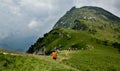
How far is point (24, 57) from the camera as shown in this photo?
6081 cm

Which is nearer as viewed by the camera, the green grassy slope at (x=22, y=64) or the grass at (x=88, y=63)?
the green grassy slope at (x=22, y=64)

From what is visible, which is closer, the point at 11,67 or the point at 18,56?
the point at 11,67

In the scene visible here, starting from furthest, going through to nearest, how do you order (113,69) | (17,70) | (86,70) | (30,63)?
(113,69) → (86,70) → (30,63) → (17,70)

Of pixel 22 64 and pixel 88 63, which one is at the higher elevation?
pixel 22 64

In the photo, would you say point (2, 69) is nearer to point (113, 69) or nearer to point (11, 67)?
point (11, 67)

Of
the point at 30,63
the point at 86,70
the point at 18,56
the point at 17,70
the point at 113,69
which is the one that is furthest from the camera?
the point at 113,69

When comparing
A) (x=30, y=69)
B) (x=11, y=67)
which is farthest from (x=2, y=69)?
(x=30, y=69)

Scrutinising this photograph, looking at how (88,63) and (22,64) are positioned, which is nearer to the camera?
(22,64)

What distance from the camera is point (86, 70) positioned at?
7831cm

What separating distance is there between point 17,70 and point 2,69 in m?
2.92

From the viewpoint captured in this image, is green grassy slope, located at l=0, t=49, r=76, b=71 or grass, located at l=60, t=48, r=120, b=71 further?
grass, located at l=60, t=48, r=120, b=71

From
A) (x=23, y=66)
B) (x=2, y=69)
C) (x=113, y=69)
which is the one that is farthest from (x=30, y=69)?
(x=113, y=69)

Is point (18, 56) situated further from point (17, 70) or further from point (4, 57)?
point (17, 70)

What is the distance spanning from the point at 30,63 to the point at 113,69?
52.1m
